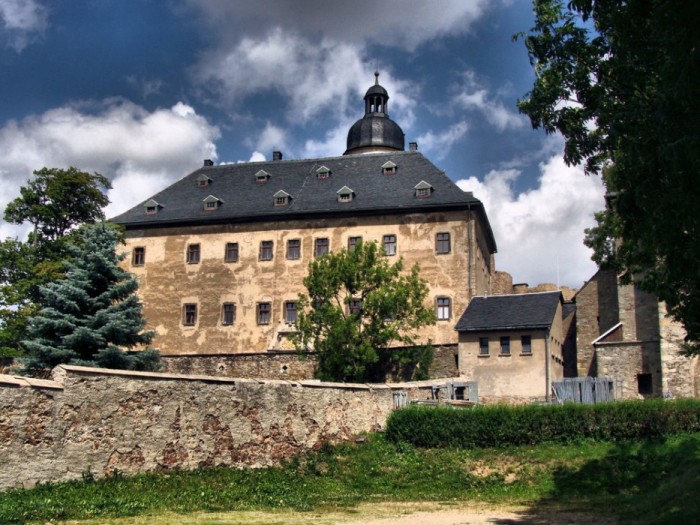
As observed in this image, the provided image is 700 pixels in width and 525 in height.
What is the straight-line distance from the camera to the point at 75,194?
136ft

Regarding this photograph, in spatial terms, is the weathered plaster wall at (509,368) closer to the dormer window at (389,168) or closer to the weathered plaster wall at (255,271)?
the weathered plaster wall at (255,271)

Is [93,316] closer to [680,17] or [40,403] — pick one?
[40,403]

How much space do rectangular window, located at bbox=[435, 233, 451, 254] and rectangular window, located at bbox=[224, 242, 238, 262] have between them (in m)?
11.3

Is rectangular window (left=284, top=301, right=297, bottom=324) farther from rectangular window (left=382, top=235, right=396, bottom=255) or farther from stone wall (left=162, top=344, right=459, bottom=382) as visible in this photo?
rectangular window (left=382, top=235, right=396, bottom=255)

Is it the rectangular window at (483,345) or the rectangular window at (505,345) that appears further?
the rectangular window at (483,345)

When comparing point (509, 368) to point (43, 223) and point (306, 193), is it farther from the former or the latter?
→ point (43, 223)

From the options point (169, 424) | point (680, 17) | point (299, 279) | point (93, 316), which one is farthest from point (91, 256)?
point (680, 17)

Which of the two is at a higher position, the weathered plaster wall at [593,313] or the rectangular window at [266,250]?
the rectangular window at [266,250]

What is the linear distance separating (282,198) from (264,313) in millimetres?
6667

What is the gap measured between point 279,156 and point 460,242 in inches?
623

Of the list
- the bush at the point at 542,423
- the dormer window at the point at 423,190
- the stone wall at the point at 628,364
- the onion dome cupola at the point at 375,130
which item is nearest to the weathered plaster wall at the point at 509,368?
the stone wall at the point at 628,364

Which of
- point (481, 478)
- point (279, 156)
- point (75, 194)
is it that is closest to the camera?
point (481, 478)

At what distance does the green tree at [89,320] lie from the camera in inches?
988

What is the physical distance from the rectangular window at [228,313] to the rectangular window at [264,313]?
1.51m
